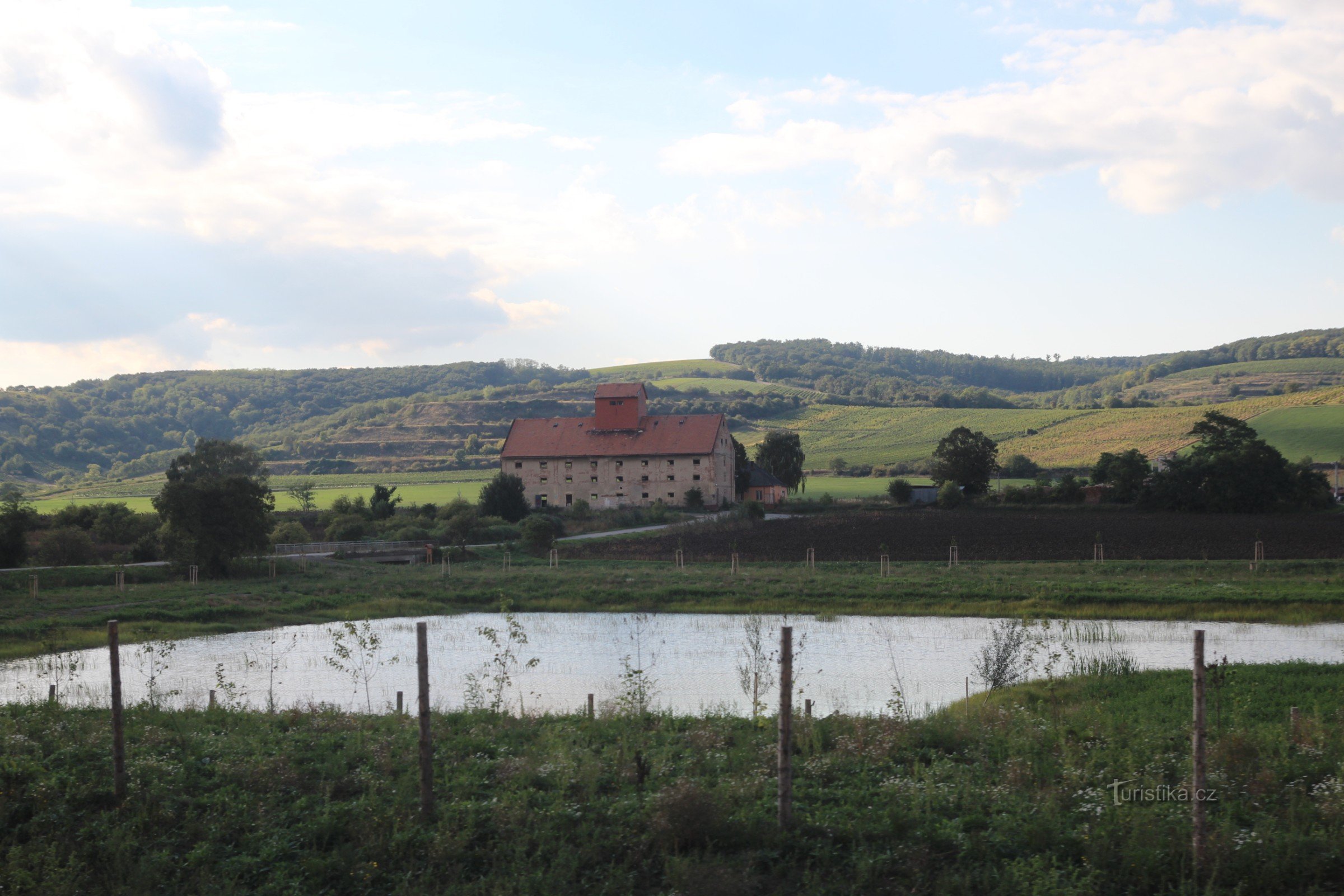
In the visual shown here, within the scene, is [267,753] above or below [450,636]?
above

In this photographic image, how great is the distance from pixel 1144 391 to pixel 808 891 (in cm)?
17254

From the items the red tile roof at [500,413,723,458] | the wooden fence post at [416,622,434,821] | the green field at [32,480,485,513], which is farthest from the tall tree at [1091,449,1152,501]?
the wooden fence post at [416,622,434,821]

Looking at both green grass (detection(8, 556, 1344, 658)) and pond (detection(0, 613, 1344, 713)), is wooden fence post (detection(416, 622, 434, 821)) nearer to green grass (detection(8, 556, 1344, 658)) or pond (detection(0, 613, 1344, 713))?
pond (detection(0, 613, 1344, 713))

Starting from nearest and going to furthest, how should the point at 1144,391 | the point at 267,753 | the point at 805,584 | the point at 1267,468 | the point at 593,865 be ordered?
the point at 593,865, the point at 267,753, the point at 805,584, the point at 1267,468, the point at 1144,391

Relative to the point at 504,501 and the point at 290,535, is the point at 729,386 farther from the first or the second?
the point at 290,535

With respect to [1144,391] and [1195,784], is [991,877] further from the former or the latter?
[1144,391]

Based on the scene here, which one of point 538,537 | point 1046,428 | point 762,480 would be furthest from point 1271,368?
point 538,537

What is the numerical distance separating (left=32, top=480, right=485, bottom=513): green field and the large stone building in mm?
9217

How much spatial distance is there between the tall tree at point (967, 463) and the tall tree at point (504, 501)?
28.2 metres

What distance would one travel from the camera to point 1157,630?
22.2 metres

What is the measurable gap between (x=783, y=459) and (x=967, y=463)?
1643cm

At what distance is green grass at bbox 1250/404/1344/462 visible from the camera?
77562 mm

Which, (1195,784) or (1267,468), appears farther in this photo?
(1267,468)

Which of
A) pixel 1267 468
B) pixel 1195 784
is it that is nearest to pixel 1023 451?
pixel 1267 468
